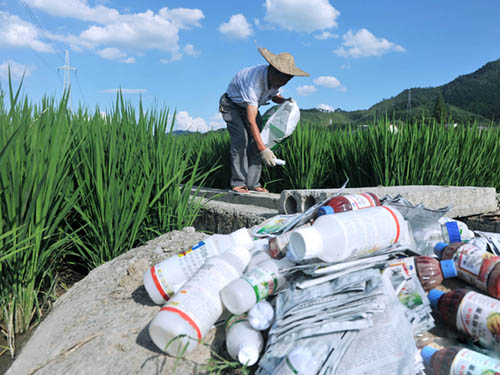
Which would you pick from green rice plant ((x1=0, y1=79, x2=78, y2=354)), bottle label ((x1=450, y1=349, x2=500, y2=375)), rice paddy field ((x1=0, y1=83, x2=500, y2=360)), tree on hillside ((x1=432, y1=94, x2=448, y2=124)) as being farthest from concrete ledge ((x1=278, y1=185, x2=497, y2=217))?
green rice plant ((x1=0, y1=79, x2=78, y2=354))

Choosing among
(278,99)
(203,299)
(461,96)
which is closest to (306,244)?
(203,299)

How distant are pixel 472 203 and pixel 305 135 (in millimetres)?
1783

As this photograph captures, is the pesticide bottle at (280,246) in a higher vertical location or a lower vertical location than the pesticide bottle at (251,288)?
higher

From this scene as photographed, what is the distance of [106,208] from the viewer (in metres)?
2.00

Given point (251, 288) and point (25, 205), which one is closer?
point (251, 288)

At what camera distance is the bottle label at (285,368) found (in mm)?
954

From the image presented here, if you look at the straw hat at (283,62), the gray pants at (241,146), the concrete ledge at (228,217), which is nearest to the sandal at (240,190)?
the gray pants at (241,146)

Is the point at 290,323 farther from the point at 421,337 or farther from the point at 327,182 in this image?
the point at 327,182

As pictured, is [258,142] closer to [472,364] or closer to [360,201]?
[360,201]

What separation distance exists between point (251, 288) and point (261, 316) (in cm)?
10

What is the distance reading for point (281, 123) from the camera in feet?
13.4

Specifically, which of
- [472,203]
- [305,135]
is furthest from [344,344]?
[305,135]

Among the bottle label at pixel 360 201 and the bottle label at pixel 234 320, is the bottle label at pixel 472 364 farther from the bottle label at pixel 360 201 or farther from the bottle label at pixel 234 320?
the bottle label at pixel 360 201

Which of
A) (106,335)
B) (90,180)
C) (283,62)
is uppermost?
A: (283,62)
